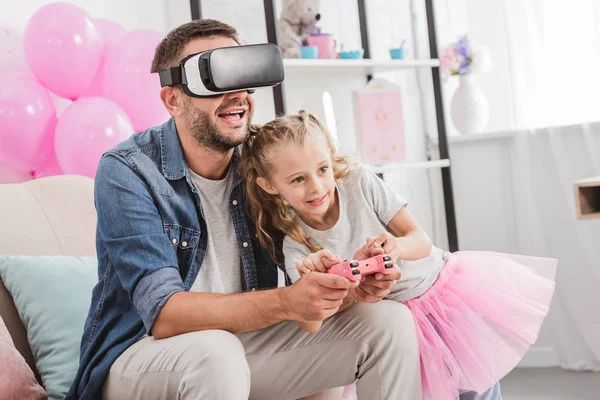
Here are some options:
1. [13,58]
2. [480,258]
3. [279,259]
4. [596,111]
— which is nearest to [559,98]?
[596,111]

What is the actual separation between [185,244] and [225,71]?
1.27 ft

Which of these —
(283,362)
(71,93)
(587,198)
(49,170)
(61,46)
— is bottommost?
(283,362)

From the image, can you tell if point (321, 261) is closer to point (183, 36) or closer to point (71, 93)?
point (183, 36)

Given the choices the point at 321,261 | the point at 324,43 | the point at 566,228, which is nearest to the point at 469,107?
the point at 566,228

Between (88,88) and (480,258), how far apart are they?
132 cm

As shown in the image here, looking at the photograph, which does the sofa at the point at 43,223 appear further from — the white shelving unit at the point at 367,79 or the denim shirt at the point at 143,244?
the white shelving unit at the point at 367,79

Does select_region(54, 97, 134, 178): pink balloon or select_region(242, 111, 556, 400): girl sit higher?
select_region(54, 97, 134, 178): pink balloon

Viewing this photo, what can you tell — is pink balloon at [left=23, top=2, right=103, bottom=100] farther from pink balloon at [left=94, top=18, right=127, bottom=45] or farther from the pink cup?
the pink cup

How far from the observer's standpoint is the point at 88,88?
2486mm

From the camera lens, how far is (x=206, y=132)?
1.81 metres

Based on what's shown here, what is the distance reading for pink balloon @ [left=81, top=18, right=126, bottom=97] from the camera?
2445mm

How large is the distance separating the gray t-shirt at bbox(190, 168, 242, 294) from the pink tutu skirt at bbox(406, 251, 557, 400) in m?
0.41

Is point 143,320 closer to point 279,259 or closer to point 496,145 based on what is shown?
point 279,259

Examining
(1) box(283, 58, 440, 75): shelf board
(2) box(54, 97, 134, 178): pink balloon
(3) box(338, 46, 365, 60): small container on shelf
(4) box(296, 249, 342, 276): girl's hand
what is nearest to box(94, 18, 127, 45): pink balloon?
(2) box(54, 97, 134, 178): pink balloon
